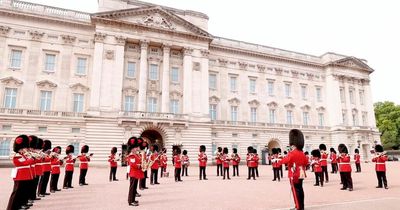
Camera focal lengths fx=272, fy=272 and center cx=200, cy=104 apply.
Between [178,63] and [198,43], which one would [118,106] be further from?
[198,43]

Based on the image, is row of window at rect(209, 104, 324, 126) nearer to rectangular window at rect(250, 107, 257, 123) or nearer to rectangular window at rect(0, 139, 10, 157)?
rectangular window at rect(250, 107, 257, 123)

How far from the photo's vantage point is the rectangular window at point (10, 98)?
27.0 metres

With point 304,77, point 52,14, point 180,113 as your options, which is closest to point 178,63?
point 180,113

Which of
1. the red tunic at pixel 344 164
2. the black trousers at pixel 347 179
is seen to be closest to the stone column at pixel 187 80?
the red tunic at pixel 344 164

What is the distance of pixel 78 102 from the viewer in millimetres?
29891

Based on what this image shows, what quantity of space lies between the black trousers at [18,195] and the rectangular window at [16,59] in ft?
83.3

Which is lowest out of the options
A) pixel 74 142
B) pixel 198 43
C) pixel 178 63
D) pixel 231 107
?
pixel 74 142

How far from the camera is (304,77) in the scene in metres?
43.8

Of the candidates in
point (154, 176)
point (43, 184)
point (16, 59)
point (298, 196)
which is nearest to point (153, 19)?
point (16, 59)

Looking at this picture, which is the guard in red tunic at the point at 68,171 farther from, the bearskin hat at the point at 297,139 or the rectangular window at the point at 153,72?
the rectangular window at the point at 153,72

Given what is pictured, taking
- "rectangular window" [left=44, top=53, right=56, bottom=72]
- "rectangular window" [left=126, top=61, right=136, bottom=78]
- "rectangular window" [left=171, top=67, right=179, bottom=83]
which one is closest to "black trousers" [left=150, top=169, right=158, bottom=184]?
"rectangular window" [left=126, top=61, right=136, bottom=78]

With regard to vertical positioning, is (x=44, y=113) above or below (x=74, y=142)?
above

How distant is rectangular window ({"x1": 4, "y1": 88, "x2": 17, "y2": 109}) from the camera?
2705cm

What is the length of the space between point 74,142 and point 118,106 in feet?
19.0
